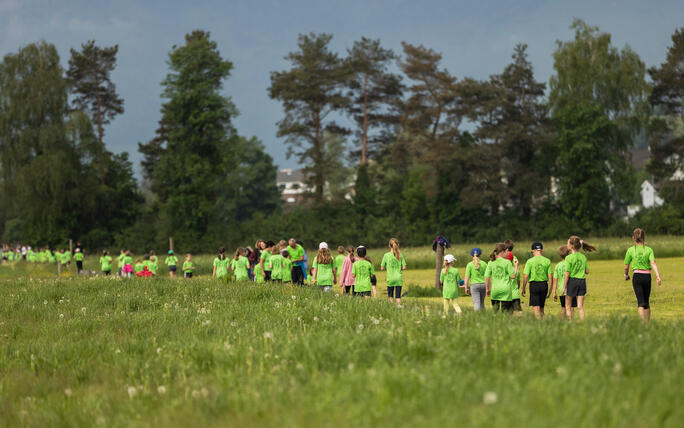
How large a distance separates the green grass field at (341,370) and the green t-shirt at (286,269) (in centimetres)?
795

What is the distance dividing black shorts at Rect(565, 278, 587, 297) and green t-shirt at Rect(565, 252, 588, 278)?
3.7 inches

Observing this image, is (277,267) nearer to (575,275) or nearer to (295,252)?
(295,252)

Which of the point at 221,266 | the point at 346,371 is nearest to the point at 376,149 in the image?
the point at 221,266

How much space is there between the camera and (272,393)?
6211mm

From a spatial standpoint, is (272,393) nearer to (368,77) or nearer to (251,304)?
(251,304)

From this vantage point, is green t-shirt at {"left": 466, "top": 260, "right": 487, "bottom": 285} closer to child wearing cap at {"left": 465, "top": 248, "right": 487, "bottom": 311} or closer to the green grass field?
child wearing cap at {"left": 465, "top": 248, "right": 487, "bottom": 311}

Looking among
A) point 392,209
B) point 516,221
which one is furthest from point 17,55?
point 516,221

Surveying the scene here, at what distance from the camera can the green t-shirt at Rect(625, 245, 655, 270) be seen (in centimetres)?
1434

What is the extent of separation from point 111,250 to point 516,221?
4525cm

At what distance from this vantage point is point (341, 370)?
677 cm

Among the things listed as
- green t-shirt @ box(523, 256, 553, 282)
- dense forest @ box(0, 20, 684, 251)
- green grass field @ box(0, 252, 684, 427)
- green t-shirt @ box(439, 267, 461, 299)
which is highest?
dense forest @ box(0, 20, 684, 251)

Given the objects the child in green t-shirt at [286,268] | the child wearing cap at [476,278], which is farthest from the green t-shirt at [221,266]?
the child wearing cap at [476,278]

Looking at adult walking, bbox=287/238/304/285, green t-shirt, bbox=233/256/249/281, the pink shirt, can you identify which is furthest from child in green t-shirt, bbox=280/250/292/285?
the pink shirt

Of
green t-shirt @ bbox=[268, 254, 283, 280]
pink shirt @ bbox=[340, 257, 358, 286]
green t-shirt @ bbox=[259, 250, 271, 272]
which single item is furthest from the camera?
green t-shirt @ bbox=[259, 250, 271, 272]
